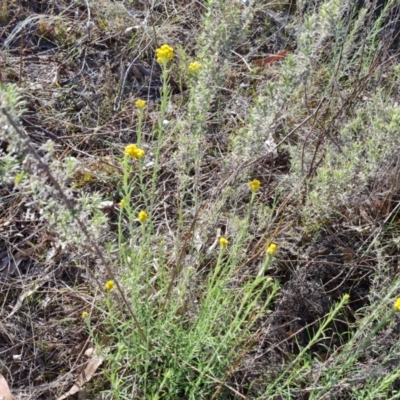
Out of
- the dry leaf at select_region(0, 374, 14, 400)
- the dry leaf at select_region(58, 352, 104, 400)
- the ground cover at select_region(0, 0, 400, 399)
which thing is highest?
the ground cover at select_region(0, 0, 400, 399)

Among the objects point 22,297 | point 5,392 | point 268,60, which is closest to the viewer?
point 5,392

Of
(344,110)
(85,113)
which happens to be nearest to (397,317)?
(344,110)

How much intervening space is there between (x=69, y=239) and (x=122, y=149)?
1453 millimetres

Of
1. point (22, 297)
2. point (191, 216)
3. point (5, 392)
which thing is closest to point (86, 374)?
point (5, 392)

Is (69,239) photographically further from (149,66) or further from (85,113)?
(149,66)

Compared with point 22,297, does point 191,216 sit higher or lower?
higher

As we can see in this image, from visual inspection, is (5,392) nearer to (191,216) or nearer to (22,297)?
(22,297)

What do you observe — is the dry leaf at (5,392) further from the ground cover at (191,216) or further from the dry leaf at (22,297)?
the dry leaf at (22,297)

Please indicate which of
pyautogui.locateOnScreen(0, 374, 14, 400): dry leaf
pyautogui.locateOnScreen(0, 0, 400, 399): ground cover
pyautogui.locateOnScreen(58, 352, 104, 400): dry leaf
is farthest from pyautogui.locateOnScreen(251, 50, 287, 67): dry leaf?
pyautogui.locateOnScreen(0, 374, 14, 400): dry leaf

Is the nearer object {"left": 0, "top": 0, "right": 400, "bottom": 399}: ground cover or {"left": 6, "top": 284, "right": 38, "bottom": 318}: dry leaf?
{"left": 0, "top": 0, "right": 400, "bottom": 399}: ground cover

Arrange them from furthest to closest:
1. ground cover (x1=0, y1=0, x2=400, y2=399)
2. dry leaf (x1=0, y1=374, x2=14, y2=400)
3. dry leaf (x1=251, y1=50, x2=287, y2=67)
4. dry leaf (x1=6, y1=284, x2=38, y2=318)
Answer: dry leaf (x1=251, y1=50, x2=287, y2=67)
dry leaf (x1=6, y1=284, x2=38, y2=318)
dry leaf (x1=0, y1=374, x2=14, y2=400)
ground cover (x1=0, y1=0, x2=400, y2=399)

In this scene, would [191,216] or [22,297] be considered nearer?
[22,297]

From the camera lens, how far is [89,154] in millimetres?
2896

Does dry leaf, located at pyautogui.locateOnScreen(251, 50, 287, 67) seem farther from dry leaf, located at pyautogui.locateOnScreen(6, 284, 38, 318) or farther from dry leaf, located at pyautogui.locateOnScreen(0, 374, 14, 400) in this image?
dry leaf, located at pyautogui.locateOnScreen(0, 374, 14, 400)
